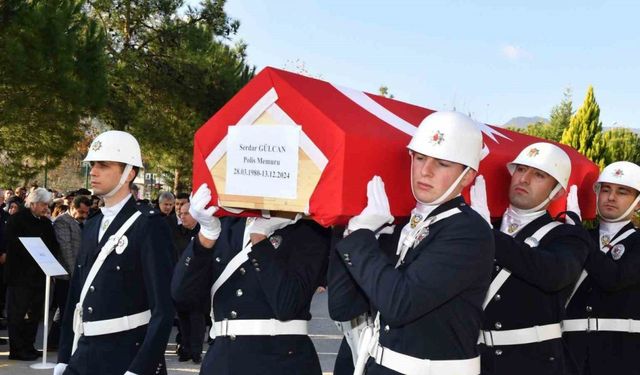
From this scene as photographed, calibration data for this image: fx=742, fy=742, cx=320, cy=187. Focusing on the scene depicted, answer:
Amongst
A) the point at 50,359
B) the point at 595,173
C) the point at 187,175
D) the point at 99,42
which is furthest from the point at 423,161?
the point at 187,175

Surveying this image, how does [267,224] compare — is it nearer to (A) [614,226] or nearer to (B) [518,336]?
(B) [518,336]

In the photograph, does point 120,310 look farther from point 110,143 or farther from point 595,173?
point 595,173

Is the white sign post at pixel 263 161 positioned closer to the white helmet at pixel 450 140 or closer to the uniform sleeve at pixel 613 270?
the white helmet at pixel 450 140

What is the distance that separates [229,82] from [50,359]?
1633 centimetres

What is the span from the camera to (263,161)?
3.29 meters

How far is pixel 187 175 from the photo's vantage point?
29.1 m

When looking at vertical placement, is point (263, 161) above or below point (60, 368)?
above

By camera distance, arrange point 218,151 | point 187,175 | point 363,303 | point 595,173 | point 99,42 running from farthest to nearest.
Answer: point 187,175 → point 99,42 → point 595,173 → point 218,151 → point 363,303

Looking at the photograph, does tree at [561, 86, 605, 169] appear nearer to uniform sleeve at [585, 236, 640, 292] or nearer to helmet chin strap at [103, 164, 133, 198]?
uniform sleeve at [585, 236, 640, 292]

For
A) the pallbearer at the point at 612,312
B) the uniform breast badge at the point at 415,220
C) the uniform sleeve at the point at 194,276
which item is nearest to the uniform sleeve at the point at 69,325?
the uniform sleeve at the point at 194,276

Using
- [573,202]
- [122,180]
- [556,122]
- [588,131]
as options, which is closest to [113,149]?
[122,180]

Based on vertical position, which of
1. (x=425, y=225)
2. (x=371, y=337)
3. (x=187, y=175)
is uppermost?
(x=187, y=175)

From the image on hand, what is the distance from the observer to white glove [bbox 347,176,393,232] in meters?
3.01

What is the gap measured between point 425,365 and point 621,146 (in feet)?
117
